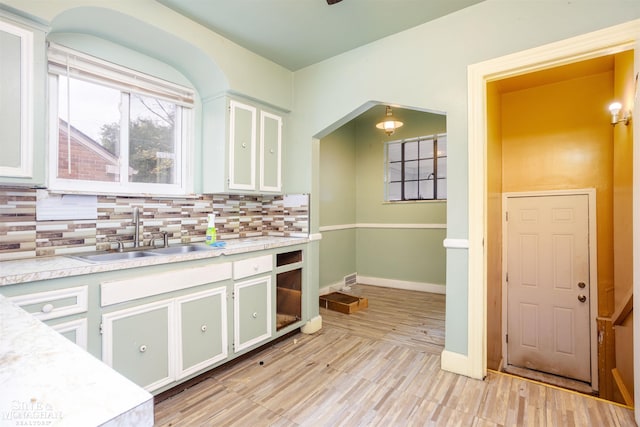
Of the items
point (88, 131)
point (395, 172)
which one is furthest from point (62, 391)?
point (395, 172)

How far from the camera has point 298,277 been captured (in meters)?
3.21

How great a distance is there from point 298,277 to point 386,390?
53.1 inches

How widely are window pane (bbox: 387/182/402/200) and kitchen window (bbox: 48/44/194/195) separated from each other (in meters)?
3.35

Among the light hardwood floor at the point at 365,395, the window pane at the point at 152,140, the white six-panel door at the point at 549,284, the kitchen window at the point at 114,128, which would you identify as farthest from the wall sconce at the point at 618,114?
the window pane at the point at 152,140

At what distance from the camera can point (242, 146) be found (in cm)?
297

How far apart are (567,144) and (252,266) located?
345cm

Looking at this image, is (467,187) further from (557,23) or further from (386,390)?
(386,390)

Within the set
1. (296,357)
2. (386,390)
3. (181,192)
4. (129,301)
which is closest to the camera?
(129,301)

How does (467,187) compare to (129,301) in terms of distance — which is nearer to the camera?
(129,301)

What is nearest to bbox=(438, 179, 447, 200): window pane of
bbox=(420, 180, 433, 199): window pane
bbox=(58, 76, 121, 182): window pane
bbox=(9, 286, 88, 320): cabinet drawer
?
bbox=(420, 180, 433, 199): window pane

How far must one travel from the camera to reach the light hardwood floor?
1907 millimetres

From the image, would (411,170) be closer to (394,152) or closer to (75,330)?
(394,152)

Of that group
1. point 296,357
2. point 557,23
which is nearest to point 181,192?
point 296,357

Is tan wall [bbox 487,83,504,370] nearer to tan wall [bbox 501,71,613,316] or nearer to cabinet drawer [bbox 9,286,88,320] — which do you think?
tan wall [bbox 501,71,613,316]
